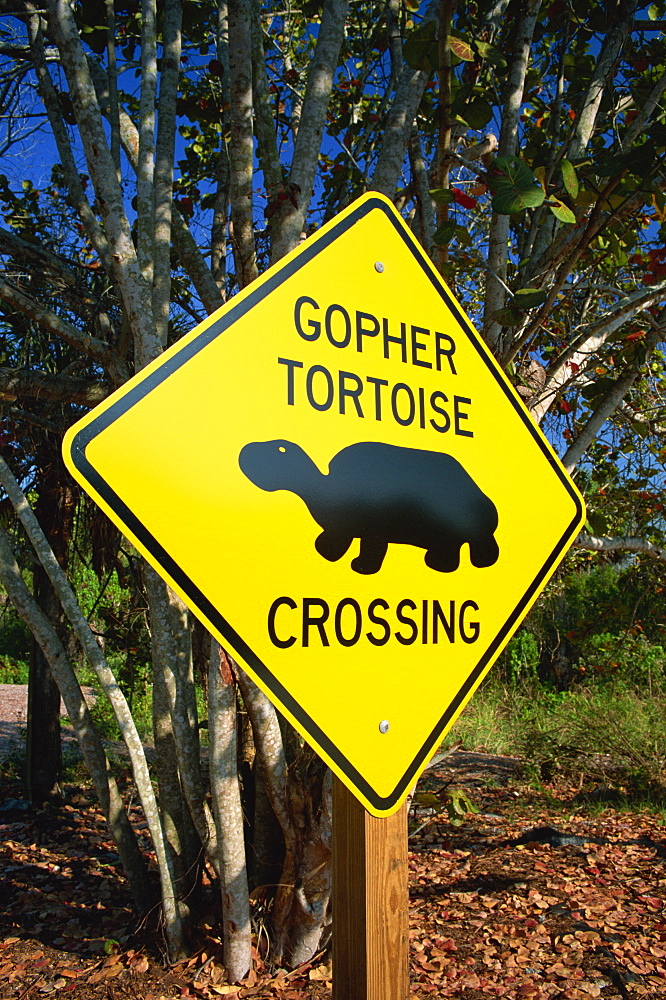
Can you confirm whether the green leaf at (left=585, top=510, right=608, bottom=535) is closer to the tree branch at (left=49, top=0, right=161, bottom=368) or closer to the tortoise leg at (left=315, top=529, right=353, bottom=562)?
Answer: the tree branch at (left=49, top=0, right=161, bottom=368)

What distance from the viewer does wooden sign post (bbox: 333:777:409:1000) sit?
143 centimetres

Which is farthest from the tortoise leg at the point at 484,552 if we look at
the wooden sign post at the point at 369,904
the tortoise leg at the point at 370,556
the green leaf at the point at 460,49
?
the green leaf at the point at 460,49

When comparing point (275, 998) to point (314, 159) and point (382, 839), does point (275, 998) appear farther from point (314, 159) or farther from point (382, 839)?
point (314, 159)

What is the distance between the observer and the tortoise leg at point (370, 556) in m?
1.45

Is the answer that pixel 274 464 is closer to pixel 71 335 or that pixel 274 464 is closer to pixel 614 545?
pixel 71 335

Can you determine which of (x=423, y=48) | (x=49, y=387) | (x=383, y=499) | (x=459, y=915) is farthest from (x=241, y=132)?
(x=459, y=915)

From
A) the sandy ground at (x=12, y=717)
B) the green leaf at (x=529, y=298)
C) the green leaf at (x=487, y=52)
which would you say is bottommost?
the sandy ground at (x=12, y=717)

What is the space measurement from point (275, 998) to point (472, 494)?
3048 millimetres

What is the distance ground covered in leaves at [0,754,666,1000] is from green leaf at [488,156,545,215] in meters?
2.84

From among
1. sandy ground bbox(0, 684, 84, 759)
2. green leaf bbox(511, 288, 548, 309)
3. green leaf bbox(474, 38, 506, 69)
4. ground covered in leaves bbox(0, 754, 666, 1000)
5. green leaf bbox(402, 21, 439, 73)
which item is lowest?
ground covered in leaves bbox(0, 754, 666, 1000)

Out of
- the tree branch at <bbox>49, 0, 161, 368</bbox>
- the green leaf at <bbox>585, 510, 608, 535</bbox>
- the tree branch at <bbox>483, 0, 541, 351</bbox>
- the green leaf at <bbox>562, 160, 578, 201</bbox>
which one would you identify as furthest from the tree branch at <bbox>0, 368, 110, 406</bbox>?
the green leaf at <bbox>562, 160, 578, 201</bbox>

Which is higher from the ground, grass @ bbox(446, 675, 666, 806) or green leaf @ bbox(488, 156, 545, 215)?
green leaf @ bbox(488, 156, 545, 215)

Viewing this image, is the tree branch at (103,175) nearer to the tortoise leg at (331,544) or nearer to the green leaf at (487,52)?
the green leaf at (487,52)

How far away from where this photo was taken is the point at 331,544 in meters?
1.42
